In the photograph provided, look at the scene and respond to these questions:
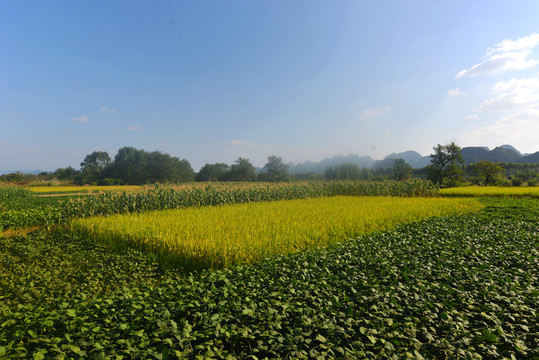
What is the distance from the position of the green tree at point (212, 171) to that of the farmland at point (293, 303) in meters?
64.2

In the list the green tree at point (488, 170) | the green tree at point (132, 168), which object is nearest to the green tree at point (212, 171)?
the green tree at point (132, 168)

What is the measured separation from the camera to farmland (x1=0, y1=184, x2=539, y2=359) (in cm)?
324

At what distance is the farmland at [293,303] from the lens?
3240 millimetres

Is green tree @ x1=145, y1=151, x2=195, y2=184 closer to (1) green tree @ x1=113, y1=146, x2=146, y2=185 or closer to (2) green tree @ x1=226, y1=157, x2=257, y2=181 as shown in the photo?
(1) green tree @ x1=113, y1=146, x2=146, y2=185

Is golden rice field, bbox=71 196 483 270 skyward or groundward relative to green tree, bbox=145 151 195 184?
groundward

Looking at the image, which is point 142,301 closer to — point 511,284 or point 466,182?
point 511,284

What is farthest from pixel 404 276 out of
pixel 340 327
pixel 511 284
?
pixel 340 327

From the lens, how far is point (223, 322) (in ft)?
12.0

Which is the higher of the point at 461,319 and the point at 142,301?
the point at 142,301

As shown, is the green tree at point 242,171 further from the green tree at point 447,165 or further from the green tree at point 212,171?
the green tree at point 447,165

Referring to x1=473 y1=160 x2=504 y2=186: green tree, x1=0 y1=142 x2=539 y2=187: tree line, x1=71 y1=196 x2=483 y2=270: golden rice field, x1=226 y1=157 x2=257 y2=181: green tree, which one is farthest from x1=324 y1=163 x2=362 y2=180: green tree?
x1=71 y1=196 x2=483 y2=270: golden rice field

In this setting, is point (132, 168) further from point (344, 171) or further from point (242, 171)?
point (344, 171)

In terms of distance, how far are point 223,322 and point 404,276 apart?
12.7ft

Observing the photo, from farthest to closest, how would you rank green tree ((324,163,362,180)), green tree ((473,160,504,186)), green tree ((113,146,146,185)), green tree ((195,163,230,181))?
1. green tree ((324,163,362,180))
2. green tree ((195,163,230,181))
3. green tree ((113,146,146,185))
4. green tree ((473,160,504,186))
